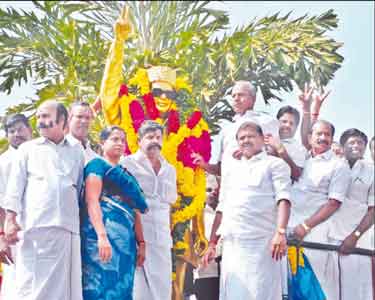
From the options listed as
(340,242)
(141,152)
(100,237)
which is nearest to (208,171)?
(141,152)

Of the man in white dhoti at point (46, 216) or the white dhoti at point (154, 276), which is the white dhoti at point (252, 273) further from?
the man in white dhoti at point (46, 216)

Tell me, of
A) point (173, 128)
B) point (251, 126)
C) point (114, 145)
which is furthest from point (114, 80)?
point (251, 126)

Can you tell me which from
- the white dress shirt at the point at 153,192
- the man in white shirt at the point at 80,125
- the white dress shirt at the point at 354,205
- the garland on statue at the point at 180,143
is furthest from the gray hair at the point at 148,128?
the white dress shirt at the point at 354,205

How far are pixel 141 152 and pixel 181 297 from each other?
160 centimetres

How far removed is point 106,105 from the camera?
6988mm

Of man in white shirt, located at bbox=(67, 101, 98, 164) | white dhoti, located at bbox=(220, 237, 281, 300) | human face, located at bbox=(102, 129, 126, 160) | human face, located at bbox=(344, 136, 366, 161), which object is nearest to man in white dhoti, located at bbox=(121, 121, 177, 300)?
man in white shirt, located at bbox=(67, 101, 98, 164)

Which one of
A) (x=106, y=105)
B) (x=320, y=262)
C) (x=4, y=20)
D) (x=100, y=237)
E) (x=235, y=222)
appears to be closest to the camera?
(x=100, y=237)

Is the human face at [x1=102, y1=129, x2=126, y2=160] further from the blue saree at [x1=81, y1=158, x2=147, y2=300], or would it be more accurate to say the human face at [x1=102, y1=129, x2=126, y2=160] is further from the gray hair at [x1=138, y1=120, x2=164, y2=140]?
the gray hair at [x1=138, y1=120, x2=164, y2=140]

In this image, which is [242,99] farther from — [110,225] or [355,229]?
[110,225]

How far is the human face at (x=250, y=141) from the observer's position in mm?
5785

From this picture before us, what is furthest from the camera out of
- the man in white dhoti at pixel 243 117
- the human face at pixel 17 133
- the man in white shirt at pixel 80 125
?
the man in white dhoti at pixel 243 117

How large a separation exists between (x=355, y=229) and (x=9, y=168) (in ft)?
9.17

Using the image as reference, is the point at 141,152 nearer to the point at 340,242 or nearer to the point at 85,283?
the point at 85,283

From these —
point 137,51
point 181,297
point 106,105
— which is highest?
point 137,51
